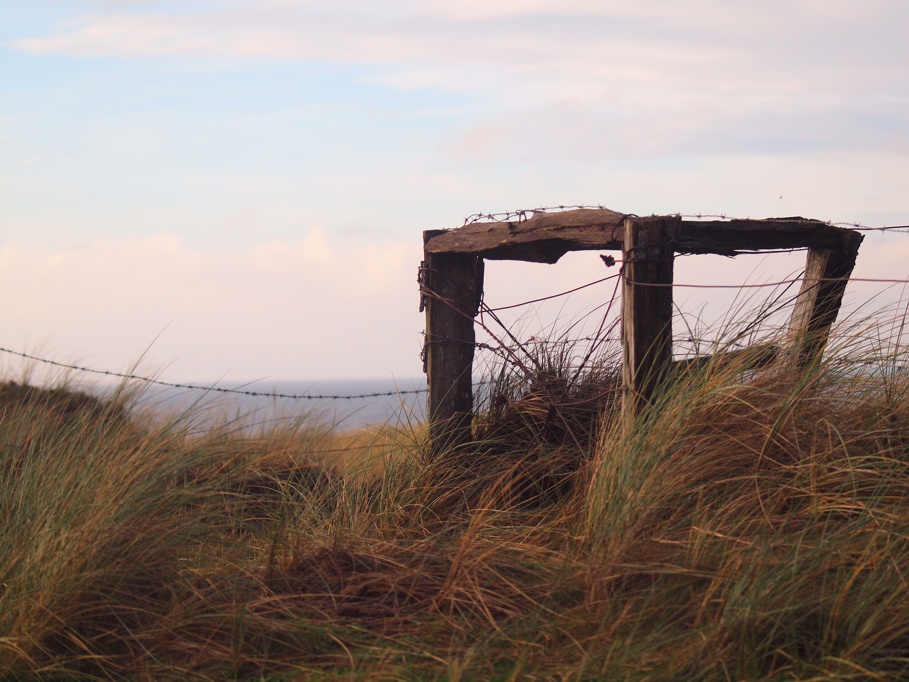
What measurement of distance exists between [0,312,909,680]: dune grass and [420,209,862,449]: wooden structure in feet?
0.88

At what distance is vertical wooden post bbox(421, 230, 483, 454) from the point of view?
6.09m

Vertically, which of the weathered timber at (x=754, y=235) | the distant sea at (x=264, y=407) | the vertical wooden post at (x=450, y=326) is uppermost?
the weathered timber at (x=754, y=235)

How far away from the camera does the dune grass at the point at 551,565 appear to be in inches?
119

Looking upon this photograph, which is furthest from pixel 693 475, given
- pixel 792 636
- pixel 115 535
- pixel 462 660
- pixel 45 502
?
pixel 45 502

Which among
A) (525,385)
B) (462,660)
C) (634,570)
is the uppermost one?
(525,385)

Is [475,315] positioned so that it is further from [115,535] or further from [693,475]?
[115,535]

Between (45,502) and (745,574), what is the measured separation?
2.83m

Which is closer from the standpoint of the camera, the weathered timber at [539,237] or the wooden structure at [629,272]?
the wooden structure at [629,272]

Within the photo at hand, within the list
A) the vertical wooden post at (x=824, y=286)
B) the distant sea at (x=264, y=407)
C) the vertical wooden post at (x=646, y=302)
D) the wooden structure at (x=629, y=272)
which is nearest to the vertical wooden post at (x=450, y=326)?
the wooden structure at (x=629, y=272)

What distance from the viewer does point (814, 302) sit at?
543cm

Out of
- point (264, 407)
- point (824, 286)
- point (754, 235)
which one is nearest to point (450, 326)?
point (264, 407)

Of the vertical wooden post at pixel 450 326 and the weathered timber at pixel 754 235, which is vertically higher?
the weathered timber at pixel 754 235

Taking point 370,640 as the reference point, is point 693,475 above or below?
above

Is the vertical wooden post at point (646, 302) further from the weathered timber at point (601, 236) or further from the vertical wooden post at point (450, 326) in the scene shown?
the vertical wooden post at point (450, 326)
